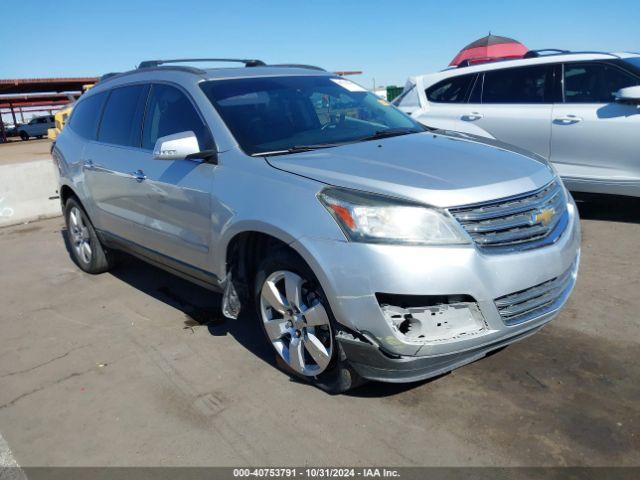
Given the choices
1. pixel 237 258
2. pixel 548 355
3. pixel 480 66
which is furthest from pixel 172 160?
pixel 480 66

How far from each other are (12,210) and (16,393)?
18.9 ft

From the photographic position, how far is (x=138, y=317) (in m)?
4.43

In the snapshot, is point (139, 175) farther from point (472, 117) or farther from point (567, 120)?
point (567, 120)

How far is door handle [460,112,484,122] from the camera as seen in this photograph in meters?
6.70

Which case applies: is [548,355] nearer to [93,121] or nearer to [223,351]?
[223,351]

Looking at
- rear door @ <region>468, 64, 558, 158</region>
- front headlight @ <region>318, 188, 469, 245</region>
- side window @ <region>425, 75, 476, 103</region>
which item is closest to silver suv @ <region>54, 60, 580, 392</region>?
front headlight @ <region>318, 188, 469, 245</region>

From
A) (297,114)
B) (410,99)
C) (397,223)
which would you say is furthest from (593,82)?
(397,223)

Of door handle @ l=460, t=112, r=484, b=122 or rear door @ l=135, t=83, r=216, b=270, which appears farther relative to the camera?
door handle @ l=460, t=112, r=484, b=122

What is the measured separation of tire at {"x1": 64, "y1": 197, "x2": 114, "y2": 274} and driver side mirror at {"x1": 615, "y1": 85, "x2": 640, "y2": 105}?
17.0 ft

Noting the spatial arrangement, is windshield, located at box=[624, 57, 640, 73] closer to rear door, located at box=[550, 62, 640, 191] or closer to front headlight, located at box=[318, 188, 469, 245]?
rear door, located at box=[550, 62, 640, 191]

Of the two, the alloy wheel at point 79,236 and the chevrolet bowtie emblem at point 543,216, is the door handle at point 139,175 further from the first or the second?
the chevrolet bowtie emblem at point 543,216

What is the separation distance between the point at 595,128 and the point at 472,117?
4.72ft

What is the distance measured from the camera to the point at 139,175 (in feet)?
13.4

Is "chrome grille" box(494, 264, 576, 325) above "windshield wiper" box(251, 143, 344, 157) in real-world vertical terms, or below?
below
